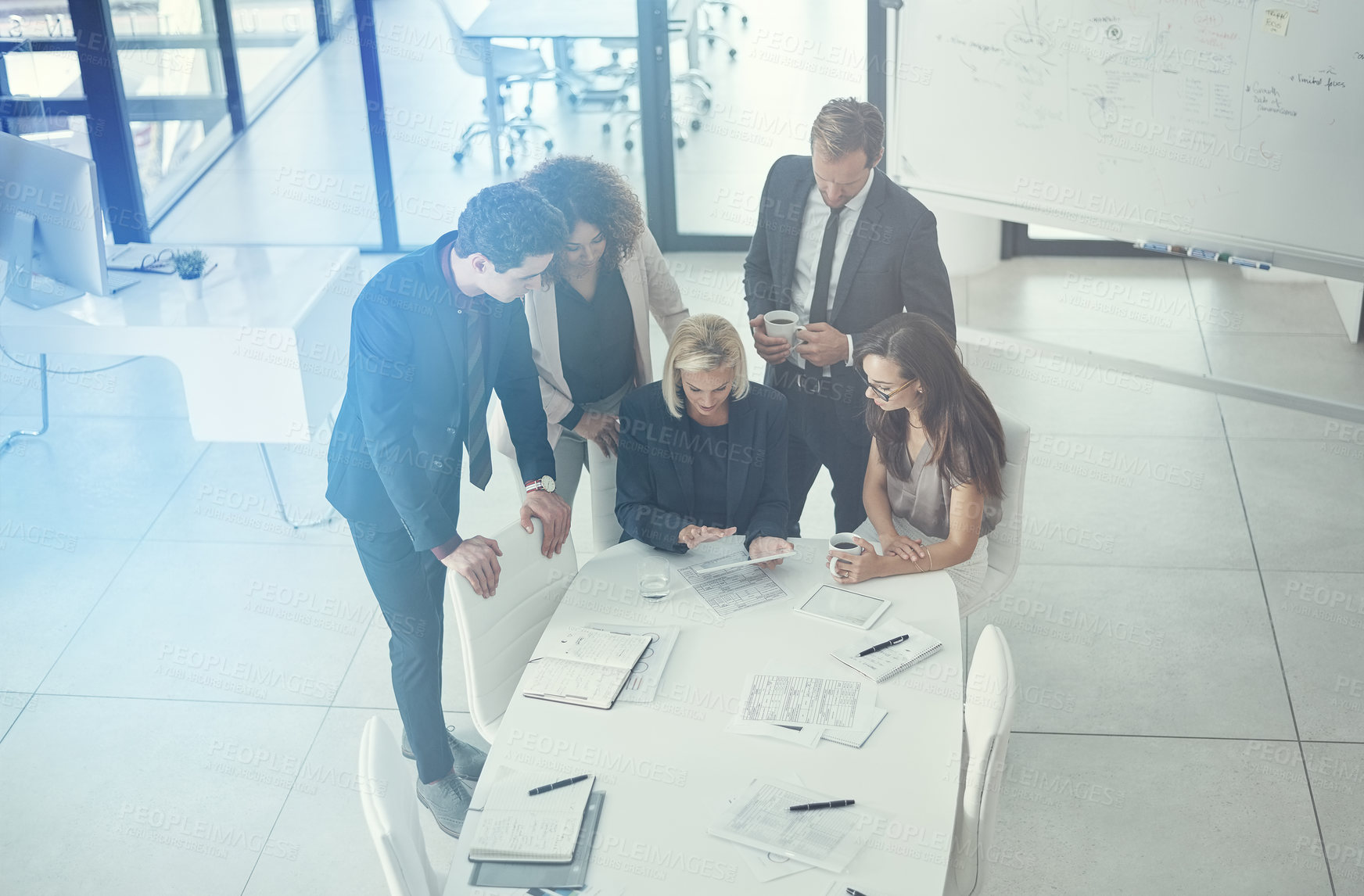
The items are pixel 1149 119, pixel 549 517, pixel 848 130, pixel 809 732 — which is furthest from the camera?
pixel 1149 119

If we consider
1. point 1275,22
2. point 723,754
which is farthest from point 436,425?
point 1275,22

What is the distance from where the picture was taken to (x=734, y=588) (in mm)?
3105

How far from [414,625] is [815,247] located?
1.57m

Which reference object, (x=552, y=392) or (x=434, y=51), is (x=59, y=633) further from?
(x=434, y=51)

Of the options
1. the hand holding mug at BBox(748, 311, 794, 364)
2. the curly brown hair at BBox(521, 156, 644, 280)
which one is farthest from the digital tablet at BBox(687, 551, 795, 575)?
the curly brown hair at BBox(521, 156, 644, 280)

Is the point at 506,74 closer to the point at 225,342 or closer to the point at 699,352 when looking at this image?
the point at 225,342

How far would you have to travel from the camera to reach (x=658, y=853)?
91.6 inches

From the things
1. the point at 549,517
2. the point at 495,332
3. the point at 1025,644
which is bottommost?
the point at 1025,644

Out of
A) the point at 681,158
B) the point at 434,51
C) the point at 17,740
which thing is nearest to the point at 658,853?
the point at 17,740

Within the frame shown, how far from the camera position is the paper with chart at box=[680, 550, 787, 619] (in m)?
3.04

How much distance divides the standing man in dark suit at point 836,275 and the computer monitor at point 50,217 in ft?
8.25

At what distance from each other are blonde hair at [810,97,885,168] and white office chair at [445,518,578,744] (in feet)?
4.24

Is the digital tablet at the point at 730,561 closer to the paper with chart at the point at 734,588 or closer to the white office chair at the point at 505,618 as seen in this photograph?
the paper with chart at the point at 734,588

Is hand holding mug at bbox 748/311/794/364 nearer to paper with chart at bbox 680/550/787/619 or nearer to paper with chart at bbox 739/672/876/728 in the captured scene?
paper with chart at bbox 680/550/787/619
